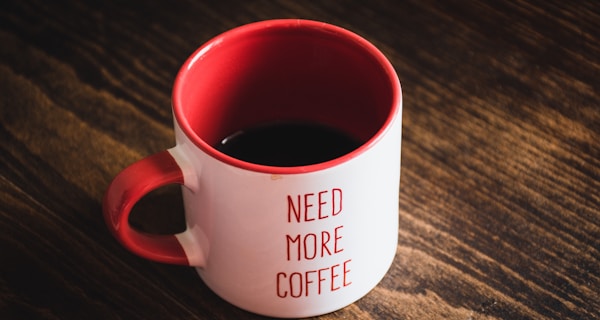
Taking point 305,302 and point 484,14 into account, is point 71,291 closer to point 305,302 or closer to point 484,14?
point 305,302

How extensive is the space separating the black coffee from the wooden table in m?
0.07

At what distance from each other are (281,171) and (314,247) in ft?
0.24

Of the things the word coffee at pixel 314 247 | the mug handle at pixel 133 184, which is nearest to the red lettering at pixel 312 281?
the word coffee at pixel 314 247

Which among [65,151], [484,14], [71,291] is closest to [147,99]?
[65,151]

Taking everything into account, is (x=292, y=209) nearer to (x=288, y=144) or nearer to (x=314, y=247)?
(x=314, y=247)

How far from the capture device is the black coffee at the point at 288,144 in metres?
0.80

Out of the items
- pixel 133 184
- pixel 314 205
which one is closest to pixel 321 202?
pixel 314 205

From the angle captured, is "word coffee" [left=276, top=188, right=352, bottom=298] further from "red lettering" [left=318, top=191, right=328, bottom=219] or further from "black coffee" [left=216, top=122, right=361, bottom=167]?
"black coffee" [left=216, top=122, right=361, bottom=167]

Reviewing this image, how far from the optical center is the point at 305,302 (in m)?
0.75

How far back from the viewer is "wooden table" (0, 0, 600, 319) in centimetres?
78

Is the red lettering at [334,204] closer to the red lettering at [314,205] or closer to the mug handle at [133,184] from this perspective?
the red lettering at [314,205]

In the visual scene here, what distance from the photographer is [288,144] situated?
31.9 inches

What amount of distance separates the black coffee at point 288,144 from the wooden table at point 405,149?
0.23 ft

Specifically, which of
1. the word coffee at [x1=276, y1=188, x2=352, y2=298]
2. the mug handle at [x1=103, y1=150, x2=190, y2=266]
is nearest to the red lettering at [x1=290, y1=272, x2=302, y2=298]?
the word coffee at [x1=276, y1=188, x2=352, y2=298]
